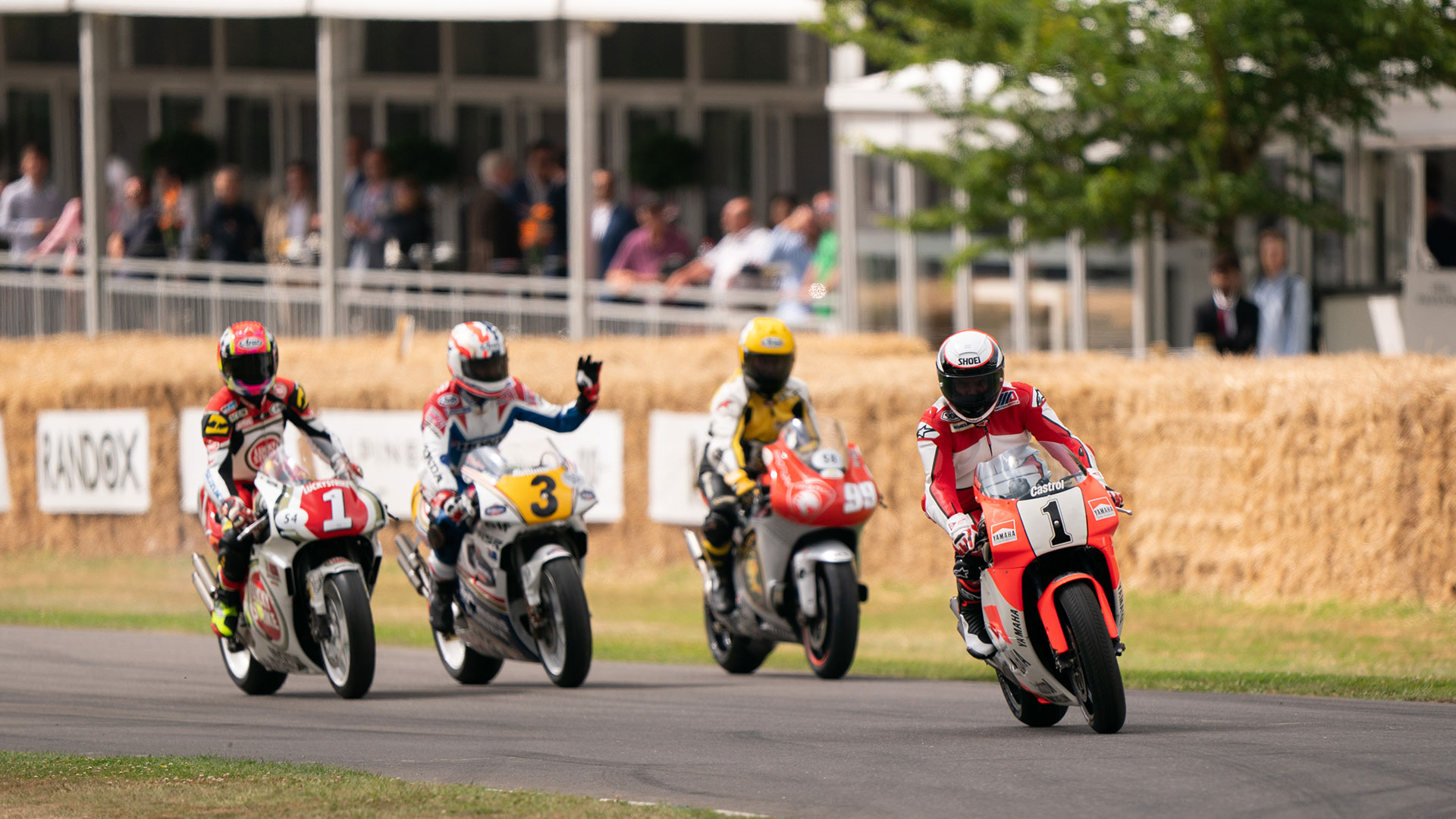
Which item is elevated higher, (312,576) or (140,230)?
(140,230)

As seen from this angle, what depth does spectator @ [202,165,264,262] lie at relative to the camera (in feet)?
78.0

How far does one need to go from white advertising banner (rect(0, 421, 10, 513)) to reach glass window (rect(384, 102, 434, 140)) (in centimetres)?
888

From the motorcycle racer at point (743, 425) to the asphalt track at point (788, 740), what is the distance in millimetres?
850

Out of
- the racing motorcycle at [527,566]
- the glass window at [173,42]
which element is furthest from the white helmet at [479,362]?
the glass window at [173,42]

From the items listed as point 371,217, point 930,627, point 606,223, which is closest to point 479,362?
point 930,627

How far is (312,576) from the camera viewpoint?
11203 millimetres

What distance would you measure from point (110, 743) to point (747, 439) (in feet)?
14.2

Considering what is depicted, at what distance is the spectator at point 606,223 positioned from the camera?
922 inches

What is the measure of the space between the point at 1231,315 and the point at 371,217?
10.5m

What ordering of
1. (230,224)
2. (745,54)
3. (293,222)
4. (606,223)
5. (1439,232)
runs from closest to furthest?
(1439,232) < (606,223) < (230,224) < (293,222) < (745,54)

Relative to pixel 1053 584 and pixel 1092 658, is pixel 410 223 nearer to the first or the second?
pixel 1053 584

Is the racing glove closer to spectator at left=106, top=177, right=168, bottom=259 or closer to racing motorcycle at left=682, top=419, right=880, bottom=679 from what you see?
racing motorcycle at left=682, top=419, right=880, bottom=679

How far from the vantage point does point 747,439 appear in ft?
40.7

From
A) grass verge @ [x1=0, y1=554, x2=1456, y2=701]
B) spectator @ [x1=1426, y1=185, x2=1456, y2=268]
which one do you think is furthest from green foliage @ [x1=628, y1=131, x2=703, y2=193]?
spectator @ [x1=1426, y1=185, x2=1456, y2=268]
